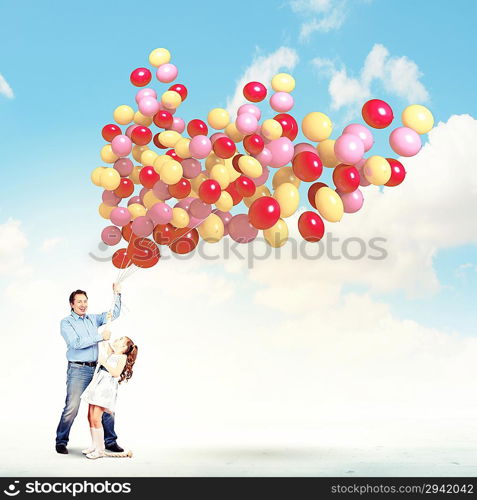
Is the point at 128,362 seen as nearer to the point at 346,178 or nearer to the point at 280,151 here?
the point at 280,151

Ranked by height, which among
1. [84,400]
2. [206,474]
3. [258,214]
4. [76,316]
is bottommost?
[206,474]

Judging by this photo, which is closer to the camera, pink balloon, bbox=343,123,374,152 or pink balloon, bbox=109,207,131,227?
pink balloon, bbox=343,123,374,152

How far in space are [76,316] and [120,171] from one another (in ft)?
3.84

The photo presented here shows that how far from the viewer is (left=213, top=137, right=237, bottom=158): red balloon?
5082mm

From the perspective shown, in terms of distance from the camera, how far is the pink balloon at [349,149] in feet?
15.6

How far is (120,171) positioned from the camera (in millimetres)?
5734

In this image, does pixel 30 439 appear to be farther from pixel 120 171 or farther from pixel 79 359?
pixel 120 171

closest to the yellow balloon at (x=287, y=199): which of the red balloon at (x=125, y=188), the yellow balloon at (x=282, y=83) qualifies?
the yellow balloon at (x=282, y=83)

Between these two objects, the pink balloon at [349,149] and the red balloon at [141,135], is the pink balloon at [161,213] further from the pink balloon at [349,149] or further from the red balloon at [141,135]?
the pink balloon at [349,149]

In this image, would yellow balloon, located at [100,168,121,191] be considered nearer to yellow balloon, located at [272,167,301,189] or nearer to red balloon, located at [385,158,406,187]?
yellow balloon, located at [272,167,301,189]

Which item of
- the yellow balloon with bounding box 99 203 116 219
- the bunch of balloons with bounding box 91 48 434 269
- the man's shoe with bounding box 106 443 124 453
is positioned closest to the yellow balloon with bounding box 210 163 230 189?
the bunch of balloons with bounding box 91 48 434 269

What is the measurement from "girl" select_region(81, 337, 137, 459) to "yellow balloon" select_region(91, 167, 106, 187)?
1283mm

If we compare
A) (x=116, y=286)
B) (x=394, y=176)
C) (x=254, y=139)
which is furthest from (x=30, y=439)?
(x=394, y=176)

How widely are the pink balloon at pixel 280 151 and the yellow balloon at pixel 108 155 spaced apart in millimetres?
1339
